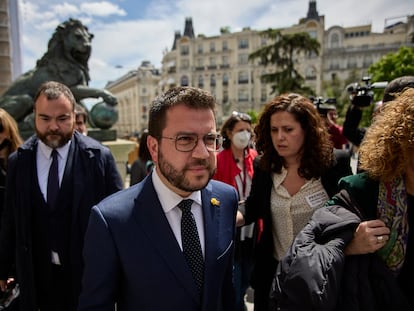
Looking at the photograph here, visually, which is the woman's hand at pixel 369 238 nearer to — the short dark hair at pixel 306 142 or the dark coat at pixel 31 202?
the short dark hair at pixel 306 142

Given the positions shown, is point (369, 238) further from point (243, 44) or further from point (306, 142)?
point (243, 44)

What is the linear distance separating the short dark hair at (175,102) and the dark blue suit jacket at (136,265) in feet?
1.24

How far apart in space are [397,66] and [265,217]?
88.7ft

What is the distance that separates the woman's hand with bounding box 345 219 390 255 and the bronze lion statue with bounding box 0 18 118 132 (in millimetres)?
4974

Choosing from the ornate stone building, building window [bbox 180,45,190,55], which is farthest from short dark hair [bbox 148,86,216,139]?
the ornate stone building

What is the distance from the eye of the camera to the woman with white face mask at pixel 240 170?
3.08 metres

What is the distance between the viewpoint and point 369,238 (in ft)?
4.09

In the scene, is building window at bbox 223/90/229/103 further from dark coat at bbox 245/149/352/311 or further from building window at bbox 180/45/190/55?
dark coat at bbox 245/149/352/311

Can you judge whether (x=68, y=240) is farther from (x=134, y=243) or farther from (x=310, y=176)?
(x=310, y=176)

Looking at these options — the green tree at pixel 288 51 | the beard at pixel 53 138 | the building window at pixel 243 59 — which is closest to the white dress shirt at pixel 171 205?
the beard at pixel 53 138

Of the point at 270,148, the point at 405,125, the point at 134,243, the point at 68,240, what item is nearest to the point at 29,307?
the point at 68,240

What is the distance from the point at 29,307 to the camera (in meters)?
2.20

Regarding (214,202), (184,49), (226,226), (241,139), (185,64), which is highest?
(184,49)

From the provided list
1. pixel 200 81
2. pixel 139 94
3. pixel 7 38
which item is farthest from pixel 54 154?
pixel 139 94
